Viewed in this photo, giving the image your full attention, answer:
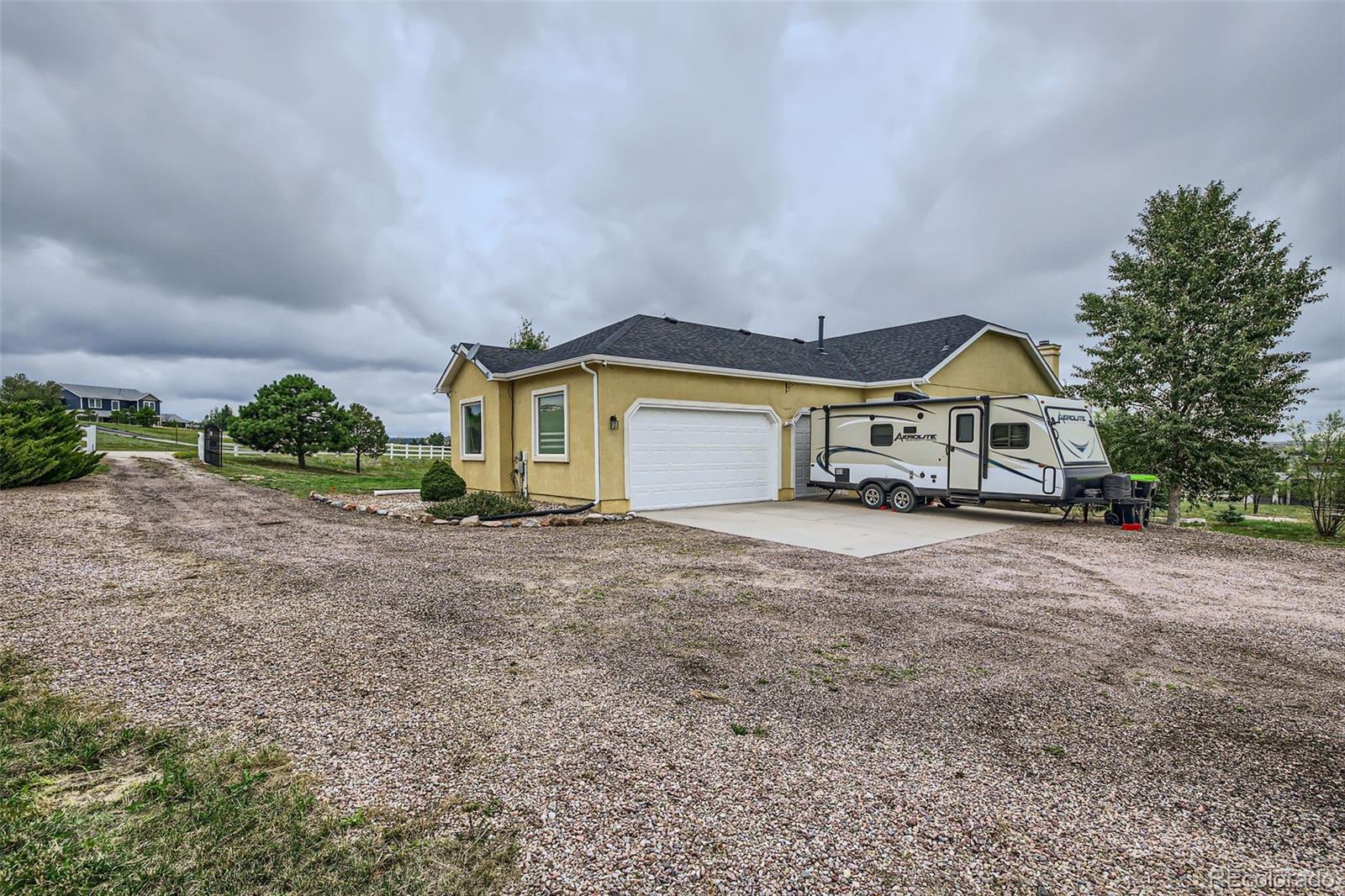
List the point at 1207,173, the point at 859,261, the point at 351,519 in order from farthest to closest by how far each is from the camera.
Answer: the point at 859,261 → the point at 1207,173 → the point at 351,519

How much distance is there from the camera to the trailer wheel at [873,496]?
1245cm

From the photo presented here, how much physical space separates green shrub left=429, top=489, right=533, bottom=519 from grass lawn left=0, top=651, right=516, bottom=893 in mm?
7919

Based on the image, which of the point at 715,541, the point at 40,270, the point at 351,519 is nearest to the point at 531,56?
the point at 351,519

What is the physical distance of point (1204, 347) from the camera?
14320 millimetres

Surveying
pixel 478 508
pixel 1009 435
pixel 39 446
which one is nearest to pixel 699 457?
pixel 478 508

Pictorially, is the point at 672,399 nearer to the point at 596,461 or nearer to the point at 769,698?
the point at 596,461

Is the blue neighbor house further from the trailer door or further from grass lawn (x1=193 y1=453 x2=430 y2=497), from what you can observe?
the trailer door

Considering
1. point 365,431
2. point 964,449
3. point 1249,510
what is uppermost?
point 365,431

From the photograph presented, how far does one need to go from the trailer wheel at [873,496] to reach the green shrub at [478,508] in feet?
23.4

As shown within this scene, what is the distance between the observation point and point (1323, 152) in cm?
1277

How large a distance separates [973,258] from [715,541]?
14584 millimetres

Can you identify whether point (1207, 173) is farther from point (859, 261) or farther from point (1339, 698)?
point (1339, 698)

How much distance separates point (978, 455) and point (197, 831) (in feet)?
38.8

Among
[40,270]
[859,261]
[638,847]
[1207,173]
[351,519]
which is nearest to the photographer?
[638,847]
